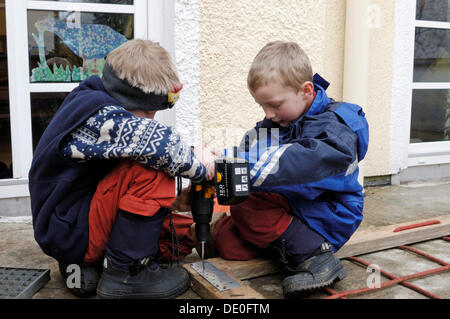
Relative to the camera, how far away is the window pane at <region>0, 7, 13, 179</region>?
3.03 metres

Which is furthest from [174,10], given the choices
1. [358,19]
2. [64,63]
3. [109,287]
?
[109,287]

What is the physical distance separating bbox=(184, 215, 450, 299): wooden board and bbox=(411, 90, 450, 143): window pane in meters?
1.92

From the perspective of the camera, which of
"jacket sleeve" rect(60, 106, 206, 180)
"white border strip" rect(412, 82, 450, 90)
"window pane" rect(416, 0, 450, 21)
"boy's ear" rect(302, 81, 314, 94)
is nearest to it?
"jacket sleeve" rect(60, 106, 206, 180)

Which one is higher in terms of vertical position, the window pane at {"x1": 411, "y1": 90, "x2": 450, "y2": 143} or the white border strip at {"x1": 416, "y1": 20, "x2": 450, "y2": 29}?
the white border strip at {"x1": 416, "y1": 20, "x2": 450, "y2": 29}

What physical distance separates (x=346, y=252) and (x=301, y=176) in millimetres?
738

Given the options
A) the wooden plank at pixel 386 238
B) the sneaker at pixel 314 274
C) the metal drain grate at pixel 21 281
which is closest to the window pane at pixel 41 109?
the metal drain grate at pixel 21 281

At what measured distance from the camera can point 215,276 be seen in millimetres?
2027

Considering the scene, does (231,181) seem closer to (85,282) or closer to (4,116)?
(85,282)

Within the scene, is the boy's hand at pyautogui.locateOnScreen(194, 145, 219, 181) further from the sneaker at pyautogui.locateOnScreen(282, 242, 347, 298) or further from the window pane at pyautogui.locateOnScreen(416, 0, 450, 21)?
the window pane at pyautogui.locateOnScreen(416, 0, 450, 21)

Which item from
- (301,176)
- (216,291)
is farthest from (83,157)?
(301,176)

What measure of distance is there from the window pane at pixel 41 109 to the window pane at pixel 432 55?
132 inches

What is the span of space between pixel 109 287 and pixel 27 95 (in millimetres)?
1764

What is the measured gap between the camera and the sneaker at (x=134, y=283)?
1862 millimetres

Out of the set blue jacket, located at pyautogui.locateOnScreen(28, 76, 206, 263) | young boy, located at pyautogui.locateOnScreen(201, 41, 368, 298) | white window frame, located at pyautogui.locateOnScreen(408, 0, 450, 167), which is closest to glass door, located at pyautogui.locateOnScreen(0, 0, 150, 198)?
blue jacket, located at pyautogui.locateOnScreen(28, 76, 206, 263)
